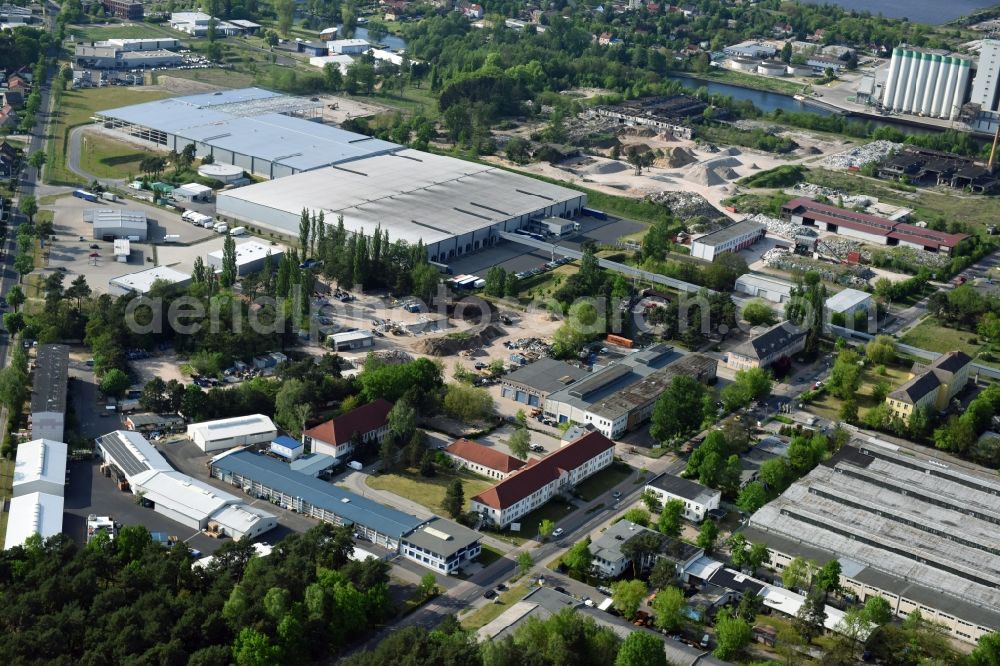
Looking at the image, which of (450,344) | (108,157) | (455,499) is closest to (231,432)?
(455,499)

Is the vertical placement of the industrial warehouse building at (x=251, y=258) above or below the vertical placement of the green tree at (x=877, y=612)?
above

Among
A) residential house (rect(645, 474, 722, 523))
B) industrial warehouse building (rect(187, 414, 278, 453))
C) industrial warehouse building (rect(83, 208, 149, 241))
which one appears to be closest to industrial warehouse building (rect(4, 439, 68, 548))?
industrial warehouse building (rect(187, 414, 278, 453))

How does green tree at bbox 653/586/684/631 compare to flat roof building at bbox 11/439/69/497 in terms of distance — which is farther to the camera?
flat roof building at bbox 11/439/69/497

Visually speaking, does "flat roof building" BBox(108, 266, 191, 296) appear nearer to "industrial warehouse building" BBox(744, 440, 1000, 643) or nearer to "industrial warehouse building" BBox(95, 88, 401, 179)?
"industrial warehouse building" BBox(95, 88, 401, 179)

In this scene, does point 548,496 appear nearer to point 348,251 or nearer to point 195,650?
point 195,650

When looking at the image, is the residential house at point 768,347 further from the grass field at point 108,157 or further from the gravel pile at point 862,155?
the grass field at point 108,157

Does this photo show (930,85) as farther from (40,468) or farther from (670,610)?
(40,468)

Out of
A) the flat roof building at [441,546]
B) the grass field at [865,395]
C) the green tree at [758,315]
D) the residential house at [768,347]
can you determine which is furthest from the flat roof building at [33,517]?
the green tree at [758,315]

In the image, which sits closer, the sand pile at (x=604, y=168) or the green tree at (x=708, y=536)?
the green tree at (x=708, y=536)
